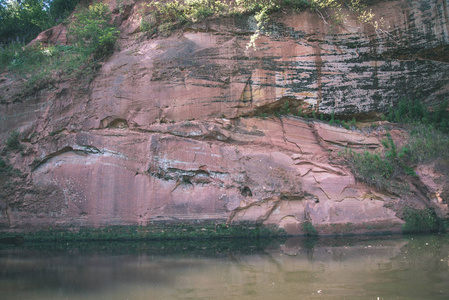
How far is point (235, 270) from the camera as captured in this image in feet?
21.5

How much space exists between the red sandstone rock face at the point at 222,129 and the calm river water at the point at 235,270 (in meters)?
1.33

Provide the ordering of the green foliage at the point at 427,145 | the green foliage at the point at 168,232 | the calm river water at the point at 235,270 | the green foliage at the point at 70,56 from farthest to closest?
the green foliage at the point at 70,56 < the green foliage at the point at 427,145 < the green foliage at the point at 168,232 < the calm river water at the point at 235,270

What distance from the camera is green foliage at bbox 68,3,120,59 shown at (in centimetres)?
1280

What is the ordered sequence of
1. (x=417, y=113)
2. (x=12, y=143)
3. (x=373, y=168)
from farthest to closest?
(x=417, y=113)
(x=12, y=143)
(x=373, y=168)

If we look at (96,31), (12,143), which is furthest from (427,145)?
(12,143)

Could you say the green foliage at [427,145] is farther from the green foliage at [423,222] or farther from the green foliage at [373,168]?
the green foliage at [423,222]

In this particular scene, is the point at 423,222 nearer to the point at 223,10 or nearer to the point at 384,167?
the point at 384,167

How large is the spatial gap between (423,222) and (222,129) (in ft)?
23.1

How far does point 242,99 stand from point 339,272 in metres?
7.70

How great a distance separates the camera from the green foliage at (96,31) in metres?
12.8

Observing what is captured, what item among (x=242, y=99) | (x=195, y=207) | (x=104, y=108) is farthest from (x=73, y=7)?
(x=195, y=207)

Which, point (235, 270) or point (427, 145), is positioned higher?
point (427, 145)

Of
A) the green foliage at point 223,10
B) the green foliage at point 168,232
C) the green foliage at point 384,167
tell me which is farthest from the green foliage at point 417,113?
the green foliage at point 168,232

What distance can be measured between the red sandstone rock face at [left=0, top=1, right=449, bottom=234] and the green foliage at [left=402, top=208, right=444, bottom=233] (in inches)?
10.1
